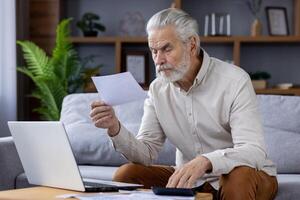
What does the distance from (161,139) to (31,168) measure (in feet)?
1.79

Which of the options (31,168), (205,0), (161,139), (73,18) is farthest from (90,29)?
(31,168)

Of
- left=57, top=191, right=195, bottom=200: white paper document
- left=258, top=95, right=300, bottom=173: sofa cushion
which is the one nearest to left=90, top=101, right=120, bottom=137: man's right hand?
left=57, top=191, right=195, bottom=200: white paper document

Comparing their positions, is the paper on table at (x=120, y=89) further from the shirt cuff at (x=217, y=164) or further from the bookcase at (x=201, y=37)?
the bookcase at (x=201, y=37)

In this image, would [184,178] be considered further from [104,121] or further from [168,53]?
[168,53]

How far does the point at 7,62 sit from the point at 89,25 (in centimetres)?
67

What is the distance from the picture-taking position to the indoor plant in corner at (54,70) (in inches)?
163

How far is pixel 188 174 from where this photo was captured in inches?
71.9

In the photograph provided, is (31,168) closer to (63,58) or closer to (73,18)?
(63,58)

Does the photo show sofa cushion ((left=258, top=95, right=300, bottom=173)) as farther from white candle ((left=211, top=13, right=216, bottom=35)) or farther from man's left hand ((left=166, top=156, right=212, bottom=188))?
white candle ((left=211, top=13, right=216, bottom=35))

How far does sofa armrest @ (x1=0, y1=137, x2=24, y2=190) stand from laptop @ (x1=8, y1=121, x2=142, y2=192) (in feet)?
2.70

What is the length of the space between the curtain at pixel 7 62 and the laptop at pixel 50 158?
2311 mm

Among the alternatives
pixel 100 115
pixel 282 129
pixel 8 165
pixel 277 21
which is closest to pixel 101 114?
pixel 100 115

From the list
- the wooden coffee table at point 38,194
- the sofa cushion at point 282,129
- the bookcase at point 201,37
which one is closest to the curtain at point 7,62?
the bookcase at point 201,37

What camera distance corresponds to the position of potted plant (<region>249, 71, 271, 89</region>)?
433 cm
